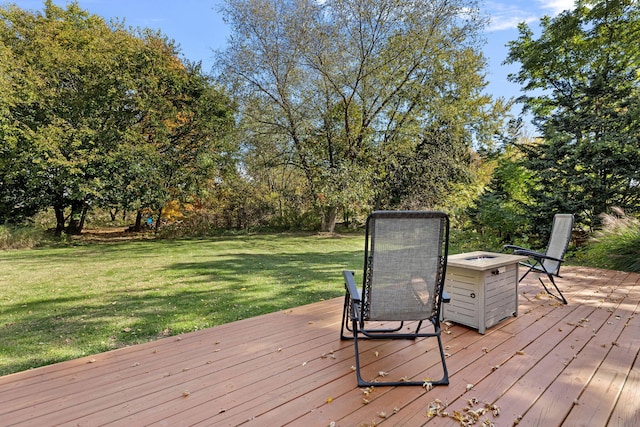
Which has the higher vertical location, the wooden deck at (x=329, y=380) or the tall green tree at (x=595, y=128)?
the tall green tree at (x=595, y=128)

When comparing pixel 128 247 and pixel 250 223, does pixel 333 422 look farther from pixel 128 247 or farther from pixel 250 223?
pixel 250 223

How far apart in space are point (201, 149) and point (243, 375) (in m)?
11.0

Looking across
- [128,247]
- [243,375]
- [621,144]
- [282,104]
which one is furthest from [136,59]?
[621,144]

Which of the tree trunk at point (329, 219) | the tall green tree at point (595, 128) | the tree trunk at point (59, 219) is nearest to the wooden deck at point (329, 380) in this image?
the tall green tree at point (595, 128)

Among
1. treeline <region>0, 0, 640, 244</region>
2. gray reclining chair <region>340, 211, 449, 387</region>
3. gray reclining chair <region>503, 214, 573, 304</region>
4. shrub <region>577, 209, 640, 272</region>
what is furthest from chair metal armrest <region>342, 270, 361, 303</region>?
treeline <region>0, 0, 640, 244</region>

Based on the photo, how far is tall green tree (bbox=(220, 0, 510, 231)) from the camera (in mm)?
10148

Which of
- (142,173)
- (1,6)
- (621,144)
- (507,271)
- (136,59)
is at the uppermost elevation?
(1,6)

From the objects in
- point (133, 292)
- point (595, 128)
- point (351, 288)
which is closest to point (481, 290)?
point (351, 288)

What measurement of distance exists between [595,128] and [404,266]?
7.91 m

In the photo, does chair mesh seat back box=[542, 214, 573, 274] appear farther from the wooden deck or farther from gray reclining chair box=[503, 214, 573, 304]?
the wooden deck

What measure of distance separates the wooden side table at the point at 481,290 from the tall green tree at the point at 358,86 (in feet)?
25.1

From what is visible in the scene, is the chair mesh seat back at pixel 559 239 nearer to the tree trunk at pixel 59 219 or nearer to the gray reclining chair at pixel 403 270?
the gray reclining chair at pixel 403 270

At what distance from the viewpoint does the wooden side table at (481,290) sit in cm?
271

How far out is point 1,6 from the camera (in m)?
11.1
